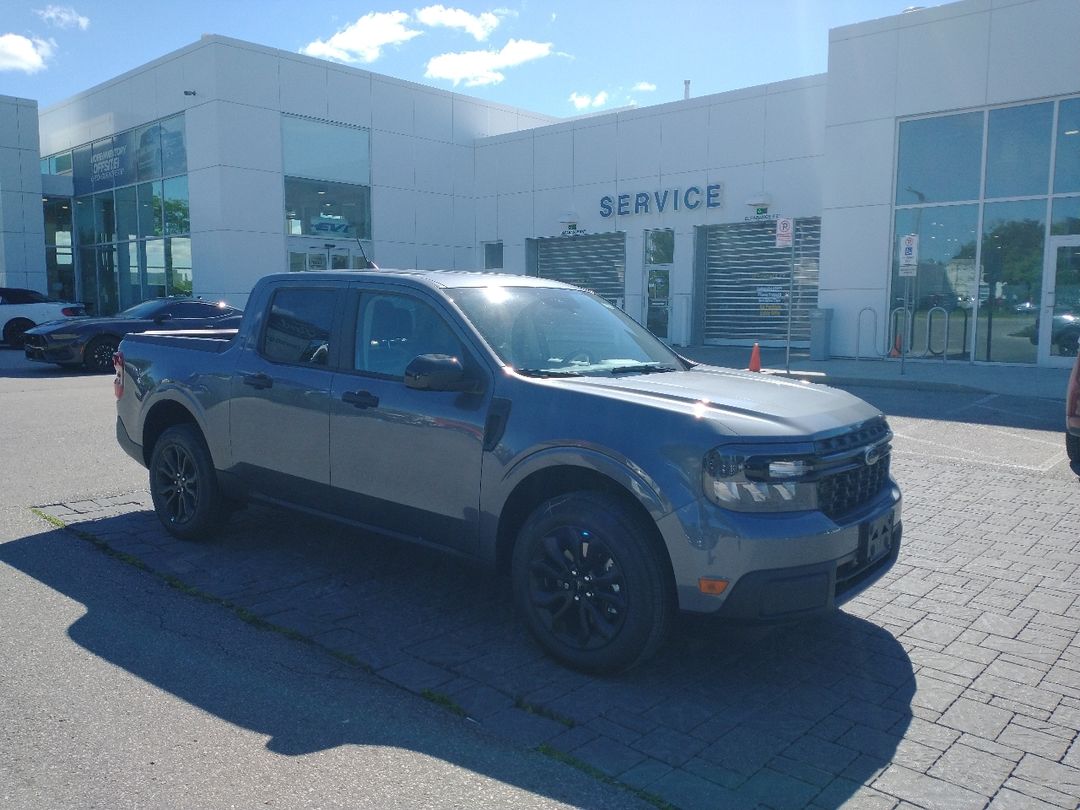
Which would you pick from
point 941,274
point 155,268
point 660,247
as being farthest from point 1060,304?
point 155,268

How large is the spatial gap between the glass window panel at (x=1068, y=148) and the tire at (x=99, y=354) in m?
18.4

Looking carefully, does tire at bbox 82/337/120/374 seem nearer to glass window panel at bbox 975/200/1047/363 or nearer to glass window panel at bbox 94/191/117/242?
glass window panel at bbox 94/191/117/242

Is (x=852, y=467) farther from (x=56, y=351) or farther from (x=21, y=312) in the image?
(x=21, y=312)

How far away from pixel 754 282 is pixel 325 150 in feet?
44.1

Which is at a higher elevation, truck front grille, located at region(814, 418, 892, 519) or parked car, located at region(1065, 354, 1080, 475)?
truck front grille, located at region(814, 418, 892, 519)

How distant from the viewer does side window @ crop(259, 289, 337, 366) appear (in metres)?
5.18

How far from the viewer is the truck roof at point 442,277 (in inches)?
191

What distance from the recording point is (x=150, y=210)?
28.6 meters

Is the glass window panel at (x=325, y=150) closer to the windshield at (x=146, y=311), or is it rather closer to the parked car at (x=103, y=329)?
the windshield at (x=146, y=311)

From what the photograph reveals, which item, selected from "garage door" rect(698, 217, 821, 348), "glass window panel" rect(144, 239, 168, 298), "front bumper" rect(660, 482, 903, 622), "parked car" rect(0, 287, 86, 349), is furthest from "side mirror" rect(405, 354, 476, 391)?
"glass window panel" rect(144, 239, 168, 298)

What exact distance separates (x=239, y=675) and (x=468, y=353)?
1809 millimetres

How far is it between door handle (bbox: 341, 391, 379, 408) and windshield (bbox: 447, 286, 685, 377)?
67 cm

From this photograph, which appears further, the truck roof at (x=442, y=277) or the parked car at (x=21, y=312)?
the parked car at (x=21, y=312)

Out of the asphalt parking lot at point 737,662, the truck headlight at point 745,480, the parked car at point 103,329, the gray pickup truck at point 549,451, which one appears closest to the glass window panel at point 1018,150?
the asphalt parking lot at point 737,662
